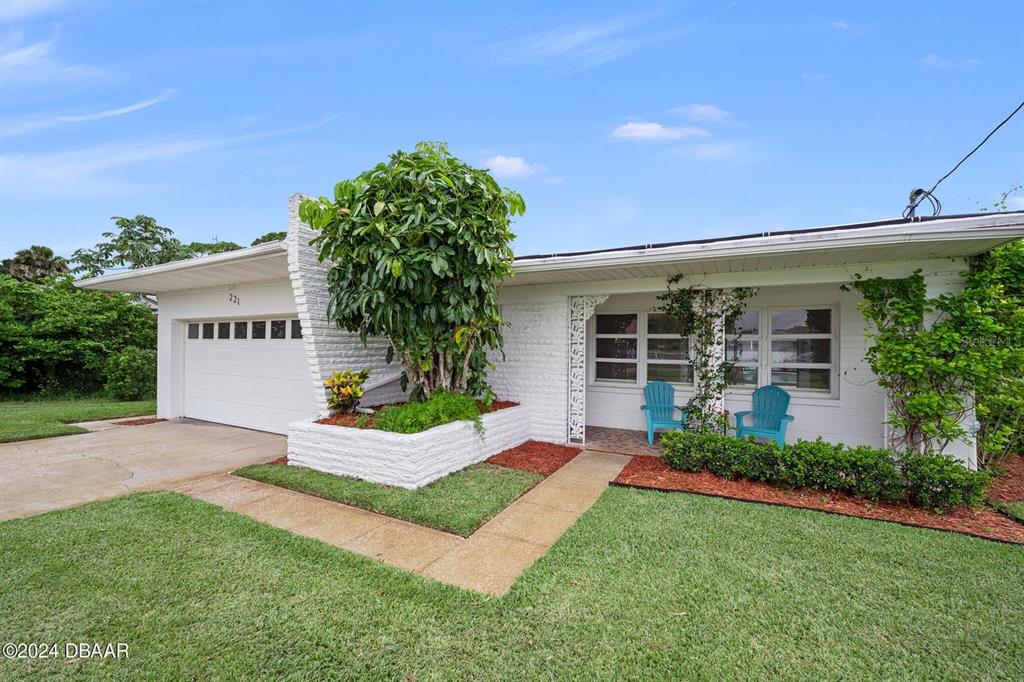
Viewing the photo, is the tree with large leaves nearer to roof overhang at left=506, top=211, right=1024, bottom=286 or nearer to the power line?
roof overhang at left=506, top=211, right=1024, bottom=286

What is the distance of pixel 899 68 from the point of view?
686 centimetres

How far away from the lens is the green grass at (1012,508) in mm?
3906

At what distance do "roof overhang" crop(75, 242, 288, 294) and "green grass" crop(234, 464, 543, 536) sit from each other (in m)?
2.85

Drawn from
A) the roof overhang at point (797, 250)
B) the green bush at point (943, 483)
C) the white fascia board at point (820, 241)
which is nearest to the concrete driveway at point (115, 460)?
the roof overhang at point (797, 250)

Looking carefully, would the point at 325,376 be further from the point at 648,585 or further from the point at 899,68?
the point at 899,68

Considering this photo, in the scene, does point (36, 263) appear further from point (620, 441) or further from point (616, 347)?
point (620, 441)

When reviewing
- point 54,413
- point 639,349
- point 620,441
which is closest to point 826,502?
point 620,441

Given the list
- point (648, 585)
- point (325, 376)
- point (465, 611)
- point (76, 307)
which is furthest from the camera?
point (76, 307)

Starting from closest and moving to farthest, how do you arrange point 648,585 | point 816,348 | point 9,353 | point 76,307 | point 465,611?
point 465,611
point 648,585
point 816,348
point 9,353
point 76,307

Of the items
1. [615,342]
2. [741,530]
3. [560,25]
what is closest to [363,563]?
[741,530]

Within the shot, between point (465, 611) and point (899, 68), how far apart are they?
967 cm

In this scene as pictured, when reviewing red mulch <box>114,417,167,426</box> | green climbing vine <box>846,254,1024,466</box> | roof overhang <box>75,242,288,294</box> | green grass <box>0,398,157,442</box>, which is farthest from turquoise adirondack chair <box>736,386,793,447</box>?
green grass <box>0,398,157,442</box>

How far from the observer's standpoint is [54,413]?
923 centimetres

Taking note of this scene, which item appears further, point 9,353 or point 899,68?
point 9,353
